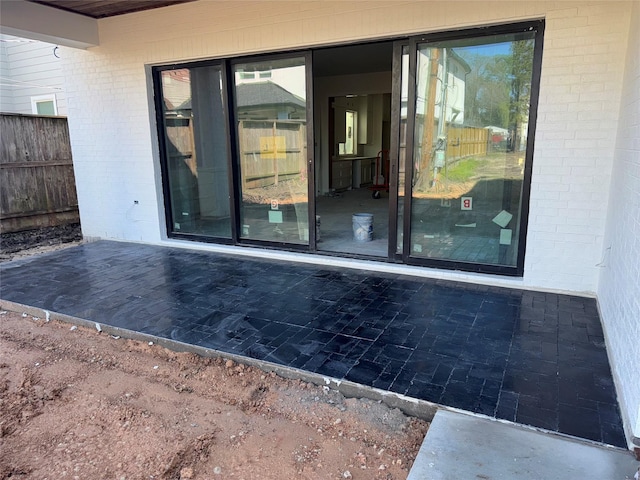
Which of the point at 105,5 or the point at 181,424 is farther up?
the point at 105,5

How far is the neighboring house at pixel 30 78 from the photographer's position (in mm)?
8602

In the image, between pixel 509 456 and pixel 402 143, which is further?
pixel 402 143

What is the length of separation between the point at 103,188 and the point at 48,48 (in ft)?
15.8

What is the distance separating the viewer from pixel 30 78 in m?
8.91

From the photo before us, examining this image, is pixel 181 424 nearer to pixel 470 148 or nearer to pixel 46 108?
pixel 470 148

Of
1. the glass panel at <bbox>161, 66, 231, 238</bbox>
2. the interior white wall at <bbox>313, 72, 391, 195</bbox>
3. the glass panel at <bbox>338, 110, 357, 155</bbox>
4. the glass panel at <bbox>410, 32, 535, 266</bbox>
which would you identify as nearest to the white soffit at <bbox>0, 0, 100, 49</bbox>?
the glass panel at <bbox>161, 66, 231, 238</bbox>

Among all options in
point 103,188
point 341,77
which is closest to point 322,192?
point 341,77

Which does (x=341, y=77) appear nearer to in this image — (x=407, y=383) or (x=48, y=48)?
(x=48, y=48)

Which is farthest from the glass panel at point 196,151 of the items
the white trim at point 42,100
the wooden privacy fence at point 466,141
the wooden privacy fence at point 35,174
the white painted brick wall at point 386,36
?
the white trim at point 42,100

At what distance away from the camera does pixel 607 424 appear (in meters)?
1.94

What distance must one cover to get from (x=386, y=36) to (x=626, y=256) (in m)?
2.67

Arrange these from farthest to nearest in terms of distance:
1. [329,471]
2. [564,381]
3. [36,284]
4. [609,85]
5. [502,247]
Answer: [36,284], [502,247], [609,85], [564,381], [329,471]

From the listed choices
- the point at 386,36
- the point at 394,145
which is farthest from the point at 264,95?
A: the point at 394,145

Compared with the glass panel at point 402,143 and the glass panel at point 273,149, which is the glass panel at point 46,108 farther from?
the glass panel at point 402,143
